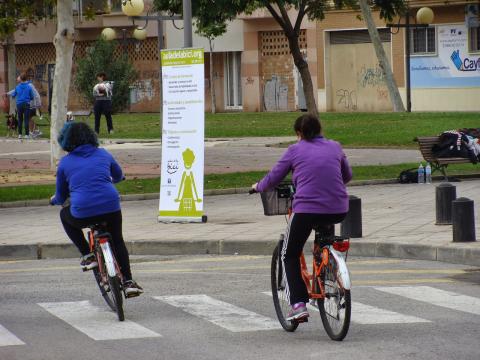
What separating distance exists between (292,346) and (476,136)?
1494 centimetres

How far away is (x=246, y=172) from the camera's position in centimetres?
2420

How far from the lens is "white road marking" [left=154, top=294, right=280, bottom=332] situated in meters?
9.80

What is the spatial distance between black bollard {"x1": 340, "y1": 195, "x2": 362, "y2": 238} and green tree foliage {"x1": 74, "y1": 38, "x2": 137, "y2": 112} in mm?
39962

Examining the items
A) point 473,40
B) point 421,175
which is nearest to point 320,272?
point 421,175

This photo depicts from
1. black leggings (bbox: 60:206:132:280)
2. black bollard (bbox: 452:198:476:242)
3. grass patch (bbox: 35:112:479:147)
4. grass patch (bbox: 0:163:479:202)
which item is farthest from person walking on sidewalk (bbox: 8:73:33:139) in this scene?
black leggings (bbox: 60:206:132:280)

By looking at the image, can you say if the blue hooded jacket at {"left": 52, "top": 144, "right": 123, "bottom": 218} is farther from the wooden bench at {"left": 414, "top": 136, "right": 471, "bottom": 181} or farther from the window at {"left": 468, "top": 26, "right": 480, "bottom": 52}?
the window at {"left": 468, "top": 26, "right": 480, "bottom": 52}

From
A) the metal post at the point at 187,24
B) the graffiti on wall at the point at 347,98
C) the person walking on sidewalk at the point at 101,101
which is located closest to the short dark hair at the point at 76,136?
the metal post at the point at 187,24

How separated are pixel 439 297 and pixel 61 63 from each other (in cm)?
1433

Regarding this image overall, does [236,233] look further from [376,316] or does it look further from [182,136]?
[376,316]

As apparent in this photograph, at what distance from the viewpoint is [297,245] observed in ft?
30.8

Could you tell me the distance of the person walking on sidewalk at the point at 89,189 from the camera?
34.2 feet

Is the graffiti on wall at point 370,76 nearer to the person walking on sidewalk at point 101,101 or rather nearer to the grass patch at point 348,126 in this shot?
the grass patch at point 348,126

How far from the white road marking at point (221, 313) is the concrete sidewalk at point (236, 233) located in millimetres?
3466

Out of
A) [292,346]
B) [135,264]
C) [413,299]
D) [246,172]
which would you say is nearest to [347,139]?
[246,172]
